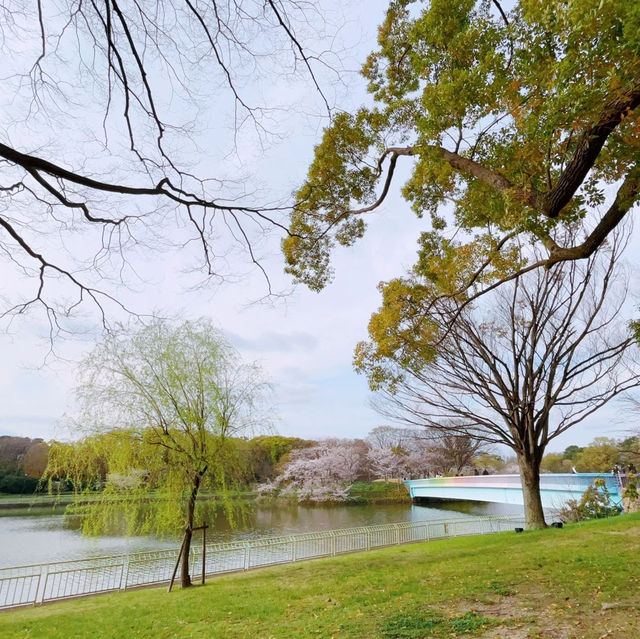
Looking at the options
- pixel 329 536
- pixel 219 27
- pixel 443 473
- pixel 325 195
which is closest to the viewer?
pixel 219 27

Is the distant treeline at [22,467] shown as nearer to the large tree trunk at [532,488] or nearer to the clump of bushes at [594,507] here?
the large tree trunk at [532,488]

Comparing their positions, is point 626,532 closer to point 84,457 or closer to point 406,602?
point 406,602

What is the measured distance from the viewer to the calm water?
15.5 meters

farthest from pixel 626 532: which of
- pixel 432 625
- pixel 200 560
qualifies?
pixel 200 560

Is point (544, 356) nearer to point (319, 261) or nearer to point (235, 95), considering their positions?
point (319, 261)

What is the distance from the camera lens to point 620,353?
1184 centimetres

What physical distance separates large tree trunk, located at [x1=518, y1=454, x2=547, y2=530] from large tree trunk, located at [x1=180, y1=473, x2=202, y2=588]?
9958 mm

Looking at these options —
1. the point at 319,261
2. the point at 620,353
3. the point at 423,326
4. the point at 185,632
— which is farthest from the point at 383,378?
the point at 620,353

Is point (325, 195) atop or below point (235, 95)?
atop

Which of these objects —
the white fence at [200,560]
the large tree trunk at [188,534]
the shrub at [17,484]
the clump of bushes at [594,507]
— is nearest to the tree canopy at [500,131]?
the large tree trunk at [188,534]

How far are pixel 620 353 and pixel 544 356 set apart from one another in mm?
1951

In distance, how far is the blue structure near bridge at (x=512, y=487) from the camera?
19344 mm

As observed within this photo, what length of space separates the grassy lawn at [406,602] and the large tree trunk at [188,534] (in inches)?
26.1

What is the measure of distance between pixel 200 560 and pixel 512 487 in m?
18.4
